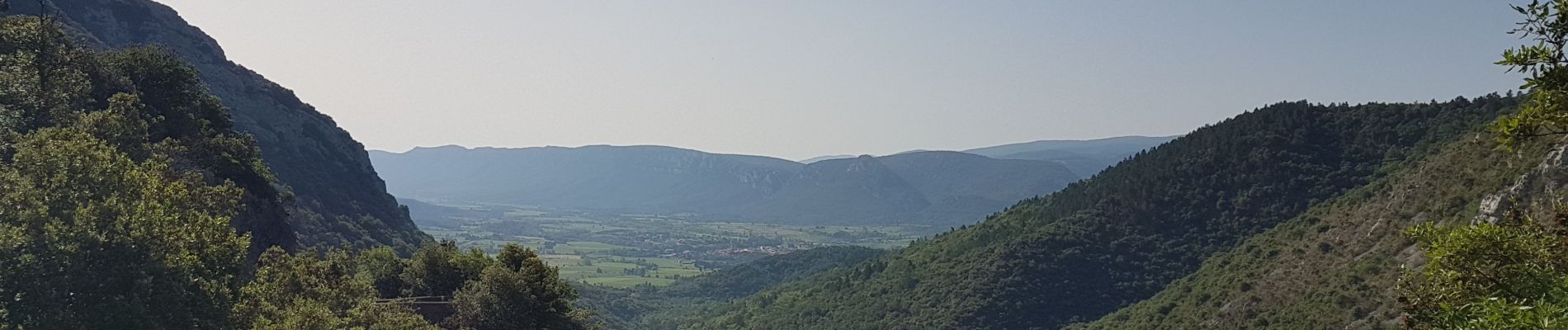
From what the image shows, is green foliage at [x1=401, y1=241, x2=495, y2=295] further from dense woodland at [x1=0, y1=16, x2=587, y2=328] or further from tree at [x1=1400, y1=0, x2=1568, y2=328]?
tree at [x1=1400, y1=0, x2=1568, y2=328]

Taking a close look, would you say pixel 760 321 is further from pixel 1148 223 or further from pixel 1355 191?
pixel 1355 191

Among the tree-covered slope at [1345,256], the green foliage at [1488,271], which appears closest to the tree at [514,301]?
the green foliage at [1488,271]

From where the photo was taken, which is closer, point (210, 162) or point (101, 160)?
point (101, 160)

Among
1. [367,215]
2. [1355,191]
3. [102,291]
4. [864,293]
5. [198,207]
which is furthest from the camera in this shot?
[864,293]

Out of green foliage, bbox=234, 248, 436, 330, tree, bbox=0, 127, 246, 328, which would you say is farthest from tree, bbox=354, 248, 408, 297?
tree, bbox=0, 127, 246, 328

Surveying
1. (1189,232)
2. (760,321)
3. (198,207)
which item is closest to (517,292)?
(198,207)

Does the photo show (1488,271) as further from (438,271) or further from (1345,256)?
(1345,256)

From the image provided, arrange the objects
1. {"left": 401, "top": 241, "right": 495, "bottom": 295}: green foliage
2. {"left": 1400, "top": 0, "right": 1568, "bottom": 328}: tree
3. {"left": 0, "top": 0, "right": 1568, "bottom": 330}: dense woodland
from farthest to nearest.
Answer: {"left": 401, "top": 241, "right": 495, "bottom": 295}: green foliage, {"left": 0, "top": 0, "right": 1568, "bottom": 330}: dense woodland, {"left": 1400, "top": 0, "right": 1568, "bottom": 328}: tree
